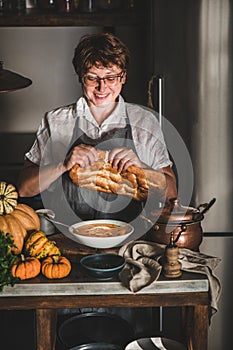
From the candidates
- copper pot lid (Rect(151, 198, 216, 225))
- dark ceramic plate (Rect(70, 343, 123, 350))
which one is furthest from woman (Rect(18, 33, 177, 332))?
copper pot lid (Rect(151, 198, 216, 225))

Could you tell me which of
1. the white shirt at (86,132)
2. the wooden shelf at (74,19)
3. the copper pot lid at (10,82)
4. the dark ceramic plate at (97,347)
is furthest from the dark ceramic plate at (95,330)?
the wooden shelf at (74,19)

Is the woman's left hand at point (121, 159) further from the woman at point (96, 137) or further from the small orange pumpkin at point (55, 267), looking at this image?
the small orange pumpkin at point (55, 267)

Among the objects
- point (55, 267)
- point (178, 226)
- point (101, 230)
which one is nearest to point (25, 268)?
point (55, 267)

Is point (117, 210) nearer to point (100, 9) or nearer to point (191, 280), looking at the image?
point (191, 280)

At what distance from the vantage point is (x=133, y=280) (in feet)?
6.53

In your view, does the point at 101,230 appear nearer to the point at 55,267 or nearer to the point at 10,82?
the point at 55,267

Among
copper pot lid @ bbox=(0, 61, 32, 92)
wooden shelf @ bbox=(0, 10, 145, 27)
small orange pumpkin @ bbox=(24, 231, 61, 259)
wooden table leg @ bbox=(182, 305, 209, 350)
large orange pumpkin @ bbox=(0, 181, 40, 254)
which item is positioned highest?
wooden shelf @ bbox=(0, 10, 145, 27)

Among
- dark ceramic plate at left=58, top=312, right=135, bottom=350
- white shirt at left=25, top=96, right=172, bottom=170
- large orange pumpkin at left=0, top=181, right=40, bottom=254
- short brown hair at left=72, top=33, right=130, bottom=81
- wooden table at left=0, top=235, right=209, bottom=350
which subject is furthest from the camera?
white shirt at left=25, top=96, right=172, bottom=170

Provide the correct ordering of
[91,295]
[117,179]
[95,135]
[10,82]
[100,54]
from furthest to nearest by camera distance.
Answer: [95,135] < [100,54] < [117,179] < [10,82] < [91,295]

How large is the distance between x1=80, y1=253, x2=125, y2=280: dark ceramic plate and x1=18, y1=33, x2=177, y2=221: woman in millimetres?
566

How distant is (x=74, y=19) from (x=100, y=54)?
1000 millimetres

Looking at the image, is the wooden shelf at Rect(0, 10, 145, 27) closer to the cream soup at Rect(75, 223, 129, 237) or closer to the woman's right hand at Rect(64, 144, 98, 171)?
the woman's right hand at Rect(64, 144, 98, 171)

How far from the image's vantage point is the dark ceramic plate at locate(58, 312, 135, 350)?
2.34m

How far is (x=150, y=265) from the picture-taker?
2.07m
